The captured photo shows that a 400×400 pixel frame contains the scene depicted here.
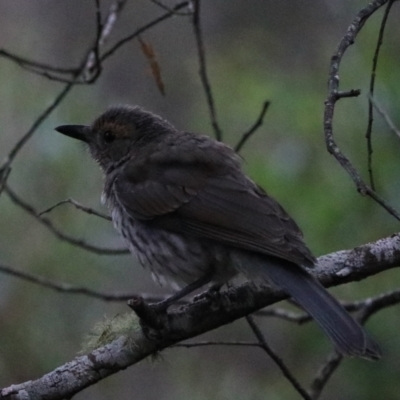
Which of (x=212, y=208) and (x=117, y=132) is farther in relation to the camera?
(x=117, y=132)

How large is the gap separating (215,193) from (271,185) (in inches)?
37.4

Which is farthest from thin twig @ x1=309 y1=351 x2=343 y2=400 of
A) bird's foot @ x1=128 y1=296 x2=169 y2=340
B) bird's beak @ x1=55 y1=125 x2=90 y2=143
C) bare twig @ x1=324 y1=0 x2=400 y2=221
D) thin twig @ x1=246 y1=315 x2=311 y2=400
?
bird's beak @ x1=55 y1=125 x2=90 y2=143

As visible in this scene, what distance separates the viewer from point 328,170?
18.9ft

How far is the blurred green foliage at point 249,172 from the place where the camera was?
18.3 ft

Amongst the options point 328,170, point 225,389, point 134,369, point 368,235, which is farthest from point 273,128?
point 134,369

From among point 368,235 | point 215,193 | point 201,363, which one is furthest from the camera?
point 201,363

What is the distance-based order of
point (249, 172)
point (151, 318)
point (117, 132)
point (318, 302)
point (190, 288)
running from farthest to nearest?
1. point (249, 172)
2. point (117, 132)
3. point (190, 288)
4. point (318, 302)
5. point (151, 318)

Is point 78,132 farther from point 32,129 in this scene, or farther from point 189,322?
point 189,322

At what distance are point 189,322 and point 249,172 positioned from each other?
5.96 feet

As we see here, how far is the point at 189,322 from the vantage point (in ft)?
13.3

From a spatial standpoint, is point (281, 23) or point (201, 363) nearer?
point (201, 363)

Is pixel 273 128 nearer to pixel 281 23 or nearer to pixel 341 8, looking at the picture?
pixel 341 8

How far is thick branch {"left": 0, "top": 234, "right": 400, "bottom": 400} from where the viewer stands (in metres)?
3.82

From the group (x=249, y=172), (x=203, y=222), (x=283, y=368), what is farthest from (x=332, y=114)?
(x=249, y=172)
